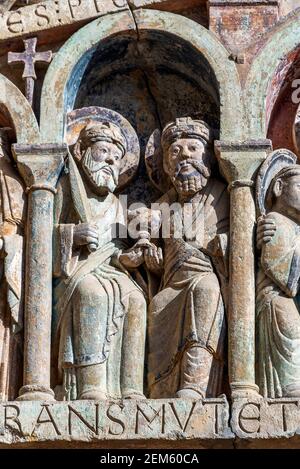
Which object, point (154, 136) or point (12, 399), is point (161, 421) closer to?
point (12, 399)

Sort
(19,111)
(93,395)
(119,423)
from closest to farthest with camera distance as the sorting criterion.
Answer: (119,423), (93,395), (19,111)

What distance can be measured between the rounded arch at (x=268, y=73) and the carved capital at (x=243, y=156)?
0.09 meters

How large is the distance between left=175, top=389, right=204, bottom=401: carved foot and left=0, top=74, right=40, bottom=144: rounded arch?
220cm

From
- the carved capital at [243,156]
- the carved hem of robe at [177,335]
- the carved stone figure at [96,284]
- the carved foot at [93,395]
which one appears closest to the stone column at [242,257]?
the carved capital at [243,156]

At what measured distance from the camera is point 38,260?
15.3 metres

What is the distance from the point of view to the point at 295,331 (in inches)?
585

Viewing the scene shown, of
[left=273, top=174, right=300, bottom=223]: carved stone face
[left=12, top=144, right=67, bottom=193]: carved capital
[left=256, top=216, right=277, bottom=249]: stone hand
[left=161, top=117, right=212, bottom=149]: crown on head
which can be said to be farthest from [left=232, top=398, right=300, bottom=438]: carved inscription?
[left=12, top=144, right=67, bottom=193]: carved capital

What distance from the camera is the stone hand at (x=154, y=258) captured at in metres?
15.4

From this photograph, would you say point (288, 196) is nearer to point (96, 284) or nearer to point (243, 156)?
point (243, 156)

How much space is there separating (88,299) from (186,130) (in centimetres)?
148

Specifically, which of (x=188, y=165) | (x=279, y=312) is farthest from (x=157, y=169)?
(x=279, y=312)

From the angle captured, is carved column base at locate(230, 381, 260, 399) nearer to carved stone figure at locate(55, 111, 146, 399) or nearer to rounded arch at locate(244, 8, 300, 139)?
carved stone figure at locate(55, 111, 146, 399)

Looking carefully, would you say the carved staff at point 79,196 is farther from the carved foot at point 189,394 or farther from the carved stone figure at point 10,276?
the carved foot at point 189,394

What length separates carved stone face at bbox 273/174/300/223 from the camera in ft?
50.2
